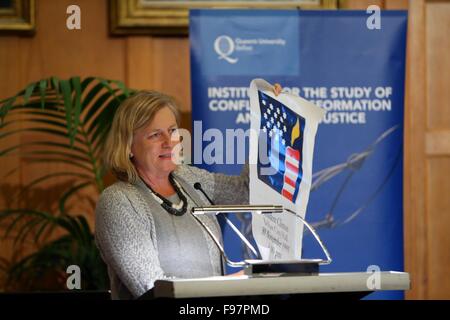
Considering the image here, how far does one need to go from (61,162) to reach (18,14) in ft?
2.64

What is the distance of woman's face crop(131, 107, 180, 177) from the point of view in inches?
138

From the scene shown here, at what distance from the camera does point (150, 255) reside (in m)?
3.17

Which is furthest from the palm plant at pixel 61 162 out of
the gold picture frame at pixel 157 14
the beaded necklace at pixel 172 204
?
the beaded necklace at pixel 172 204

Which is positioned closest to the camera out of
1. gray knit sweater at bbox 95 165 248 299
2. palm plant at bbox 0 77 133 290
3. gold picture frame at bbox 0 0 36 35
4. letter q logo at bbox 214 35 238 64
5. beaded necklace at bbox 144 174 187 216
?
gray knit sweater at bbox 95 165 248 299

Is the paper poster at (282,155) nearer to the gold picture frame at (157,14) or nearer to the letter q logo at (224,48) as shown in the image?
the letter q logo at (224,48)

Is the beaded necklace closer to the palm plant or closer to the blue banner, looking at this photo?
the blue banner

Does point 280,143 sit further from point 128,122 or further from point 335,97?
point 128,122

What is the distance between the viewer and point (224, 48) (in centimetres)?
427

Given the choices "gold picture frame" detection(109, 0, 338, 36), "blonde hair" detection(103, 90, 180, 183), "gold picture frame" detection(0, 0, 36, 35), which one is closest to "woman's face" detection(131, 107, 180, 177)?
"blonde hair" detection(103, 90, 180, 183)

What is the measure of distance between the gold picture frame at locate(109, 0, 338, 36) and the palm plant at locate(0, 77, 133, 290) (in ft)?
1.24

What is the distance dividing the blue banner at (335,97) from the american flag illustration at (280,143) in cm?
29
